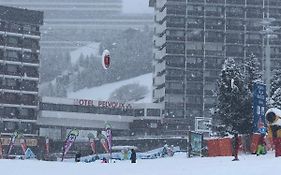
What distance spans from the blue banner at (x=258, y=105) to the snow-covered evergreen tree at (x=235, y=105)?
50.2 feet

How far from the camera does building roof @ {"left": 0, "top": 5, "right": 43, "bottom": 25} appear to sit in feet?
319

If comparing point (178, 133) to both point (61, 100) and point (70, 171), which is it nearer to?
point (61, 100)

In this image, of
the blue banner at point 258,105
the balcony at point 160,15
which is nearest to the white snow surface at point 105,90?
the balcony at point 160,15

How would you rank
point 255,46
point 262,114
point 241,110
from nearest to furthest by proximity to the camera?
1. point 262,114
2. point 241,110
3. point 255,46

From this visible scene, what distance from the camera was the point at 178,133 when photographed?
105m

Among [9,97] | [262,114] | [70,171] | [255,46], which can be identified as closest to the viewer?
[70,171]

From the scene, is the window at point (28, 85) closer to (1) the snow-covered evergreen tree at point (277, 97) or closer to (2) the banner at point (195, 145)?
(1) the snow-covered evergreen tree at point (277, 97)

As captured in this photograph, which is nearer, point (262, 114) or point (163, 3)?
point (262, 114)

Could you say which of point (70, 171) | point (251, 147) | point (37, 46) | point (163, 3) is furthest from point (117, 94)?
point (70, 171)

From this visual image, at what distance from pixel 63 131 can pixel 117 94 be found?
78.3 metres

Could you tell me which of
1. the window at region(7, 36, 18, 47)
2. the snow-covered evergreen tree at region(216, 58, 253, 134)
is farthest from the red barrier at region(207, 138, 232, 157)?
the window at region(7, 36, 18, 47)

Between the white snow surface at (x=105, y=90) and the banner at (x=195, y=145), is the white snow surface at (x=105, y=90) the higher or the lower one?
the higher one

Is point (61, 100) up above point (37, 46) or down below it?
below

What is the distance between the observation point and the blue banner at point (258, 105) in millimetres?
35000
